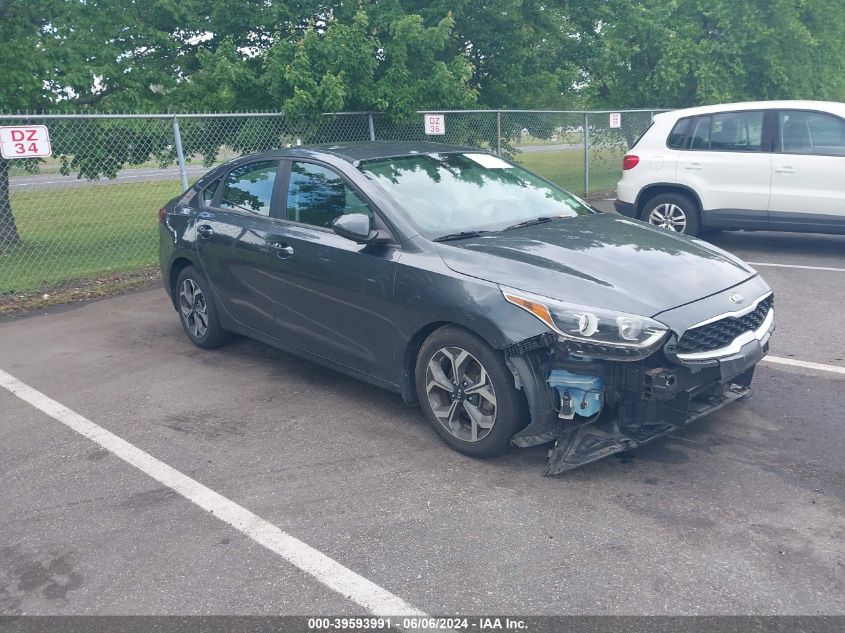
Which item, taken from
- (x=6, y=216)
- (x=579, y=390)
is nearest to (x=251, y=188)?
(x=579, y=390)

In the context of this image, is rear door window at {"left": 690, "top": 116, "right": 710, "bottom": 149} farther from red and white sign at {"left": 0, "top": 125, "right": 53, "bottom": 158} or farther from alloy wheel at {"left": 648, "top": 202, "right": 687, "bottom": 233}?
red and white sign at {"left": 0, "top": 125, "right": 53, "bottom": 158}

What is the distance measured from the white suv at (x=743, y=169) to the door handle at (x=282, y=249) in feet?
19.7

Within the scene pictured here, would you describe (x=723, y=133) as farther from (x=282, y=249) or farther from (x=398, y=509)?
(x=398, y=509)

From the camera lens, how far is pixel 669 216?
31.9ft

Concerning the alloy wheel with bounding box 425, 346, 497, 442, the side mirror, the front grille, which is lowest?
the alloy wheel with bounding box 425, 346, 497, 442

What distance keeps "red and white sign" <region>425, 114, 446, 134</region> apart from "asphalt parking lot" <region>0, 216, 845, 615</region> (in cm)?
660

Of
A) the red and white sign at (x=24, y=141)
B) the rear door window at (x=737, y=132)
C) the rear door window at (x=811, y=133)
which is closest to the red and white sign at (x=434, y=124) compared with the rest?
the rear door window at (x=737, y=132)

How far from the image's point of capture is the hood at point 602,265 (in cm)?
388

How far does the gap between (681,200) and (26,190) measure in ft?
28.5

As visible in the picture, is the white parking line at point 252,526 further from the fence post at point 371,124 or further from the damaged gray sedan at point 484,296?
the fence post at point 371,124

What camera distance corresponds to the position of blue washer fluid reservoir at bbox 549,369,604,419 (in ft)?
12.4

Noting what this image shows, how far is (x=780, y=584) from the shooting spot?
300 cm

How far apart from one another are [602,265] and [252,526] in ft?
7.27

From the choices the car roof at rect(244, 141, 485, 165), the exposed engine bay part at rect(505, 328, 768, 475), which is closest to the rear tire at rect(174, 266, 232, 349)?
the car roof at rect(244, 141, 485, 165)
